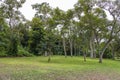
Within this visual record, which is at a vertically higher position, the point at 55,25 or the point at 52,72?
the point at 55,25

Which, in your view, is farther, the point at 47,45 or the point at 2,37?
the point at 2,37

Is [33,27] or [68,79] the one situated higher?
[33,27]

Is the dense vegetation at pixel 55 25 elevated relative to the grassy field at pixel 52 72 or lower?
elevated

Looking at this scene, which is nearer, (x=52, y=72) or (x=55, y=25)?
(x=52, y=72)

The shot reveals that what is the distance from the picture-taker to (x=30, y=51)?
4778 centimetres

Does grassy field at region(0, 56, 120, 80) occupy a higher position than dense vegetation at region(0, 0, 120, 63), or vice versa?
dense vegetation at region(0, 0, 120, 63)

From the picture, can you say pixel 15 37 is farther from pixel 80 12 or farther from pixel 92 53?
pixel 92 53

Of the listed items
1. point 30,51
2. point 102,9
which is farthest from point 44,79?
point 30,51

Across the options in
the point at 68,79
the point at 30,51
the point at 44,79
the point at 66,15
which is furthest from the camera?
the point at 30,51

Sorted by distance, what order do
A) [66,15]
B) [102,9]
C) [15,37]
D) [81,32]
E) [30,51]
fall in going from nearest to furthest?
[102,9] → [66,15] → [81,32] → [15,37] → [30,51]

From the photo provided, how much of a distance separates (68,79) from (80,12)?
65.5 ft

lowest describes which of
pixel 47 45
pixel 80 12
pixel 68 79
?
pixel 68 79

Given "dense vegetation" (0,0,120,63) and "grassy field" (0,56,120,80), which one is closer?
"grassy field" (0,56,120,80)

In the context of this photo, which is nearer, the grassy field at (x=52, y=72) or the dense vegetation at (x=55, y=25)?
the grassy field at (x=52, y=72)
